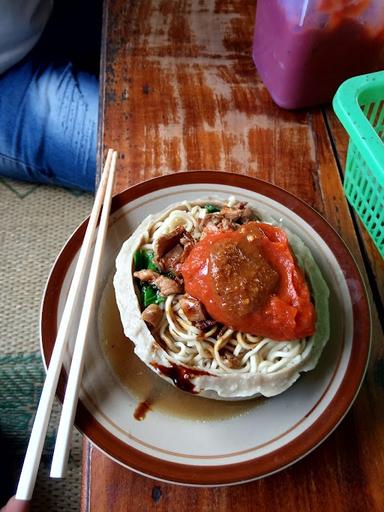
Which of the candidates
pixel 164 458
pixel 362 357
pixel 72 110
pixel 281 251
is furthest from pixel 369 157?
pixel 72 110

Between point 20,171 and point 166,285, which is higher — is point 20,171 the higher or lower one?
the lower one

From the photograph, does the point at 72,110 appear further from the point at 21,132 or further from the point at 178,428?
the point at 178,428

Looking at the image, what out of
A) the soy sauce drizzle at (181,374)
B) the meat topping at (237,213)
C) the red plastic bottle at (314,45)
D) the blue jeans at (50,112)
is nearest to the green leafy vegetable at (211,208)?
the meat topping at (237,213)

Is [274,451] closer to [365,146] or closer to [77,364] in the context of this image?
[77,364]

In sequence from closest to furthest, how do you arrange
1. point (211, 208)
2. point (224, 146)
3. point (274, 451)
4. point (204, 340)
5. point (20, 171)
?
point (274, 451) → point (204, 340) → point (211, 208) → point (224, 146) → point (20, 171)

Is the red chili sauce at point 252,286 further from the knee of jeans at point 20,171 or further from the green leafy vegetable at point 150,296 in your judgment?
the knee of jeans at point 20,171

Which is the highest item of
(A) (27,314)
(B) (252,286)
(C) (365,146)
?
(C) (365,146)

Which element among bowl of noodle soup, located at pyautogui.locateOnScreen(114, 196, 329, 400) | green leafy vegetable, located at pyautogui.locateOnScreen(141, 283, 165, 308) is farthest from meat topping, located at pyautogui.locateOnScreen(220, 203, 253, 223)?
green leafy vegetable, located at pyautogui.locateOnScreen(141, 283, 165, 308)

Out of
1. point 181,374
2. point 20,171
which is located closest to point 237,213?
point 181,374
